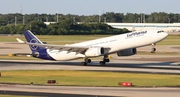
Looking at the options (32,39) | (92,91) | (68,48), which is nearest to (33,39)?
(32,39)

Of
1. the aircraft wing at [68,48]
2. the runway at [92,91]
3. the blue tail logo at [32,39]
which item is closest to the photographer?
the runway at [92,91]

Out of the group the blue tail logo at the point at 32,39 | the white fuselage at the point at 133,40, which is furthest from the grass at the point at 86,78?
the blue tail logo at the point at 32,39

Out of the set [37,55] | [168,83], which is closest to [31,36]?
[37,55]

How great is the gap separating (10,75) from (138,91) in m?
17.3

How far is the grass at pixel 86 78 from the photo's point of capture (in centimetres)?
4584

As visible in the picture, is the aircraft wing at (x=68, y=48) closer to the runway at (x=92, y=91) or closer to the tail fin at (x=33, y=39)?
the tail fin at (x=33, y=39)

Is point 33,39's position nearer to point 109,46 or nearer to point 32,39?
point 32,39

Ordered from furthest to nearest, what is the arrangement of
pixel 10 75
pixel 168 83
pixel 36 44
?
1. pixel 36 44
2. pixel 10 75
3. pixel 168 83

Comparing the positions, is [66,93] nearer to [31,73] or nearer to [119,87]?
[119,87]

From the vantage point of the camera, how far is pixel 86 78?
50.3 metres

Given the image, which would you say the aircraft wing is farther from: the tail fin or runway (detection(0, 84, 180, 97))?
runway (detection(0, 84, 180, 97))

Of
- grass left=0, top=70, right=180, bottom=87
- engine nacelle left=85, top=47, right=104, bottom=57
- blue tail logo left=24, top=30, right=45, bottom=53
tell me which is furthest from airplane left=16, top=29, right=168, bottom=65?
grass left=0, top=70, right=180, bottom=87

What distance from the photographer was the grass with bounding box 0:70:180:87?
1805 inches

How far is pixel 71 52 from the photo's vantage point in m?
70.8
